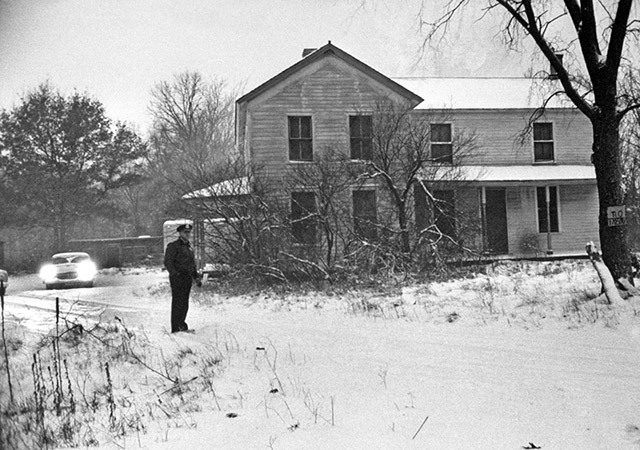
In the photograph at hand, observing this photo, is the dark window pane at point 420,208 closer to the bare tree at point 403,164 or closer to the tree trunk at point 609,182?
the bare tree at point 403,164

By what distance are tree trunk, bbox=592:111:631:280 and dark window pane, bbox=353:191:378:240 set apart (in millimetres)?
4781

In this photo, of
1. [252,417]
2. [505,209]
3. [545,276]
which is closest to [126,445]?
[252,417]

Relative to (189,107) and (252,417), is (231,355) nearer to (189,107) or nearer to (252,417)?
(252,417)

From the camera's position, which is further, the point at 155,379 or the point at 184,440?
the point at 155,379

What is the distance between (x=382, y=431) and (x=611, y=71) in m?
5.51

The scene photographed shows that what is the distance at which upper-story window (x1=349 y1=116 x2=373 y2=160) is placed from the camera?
539 inches

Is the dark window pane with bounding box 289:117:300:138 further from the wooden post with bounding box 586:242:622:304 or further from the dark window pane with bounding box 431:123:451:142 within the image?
the wooden post with bounding box 586:242:622:304

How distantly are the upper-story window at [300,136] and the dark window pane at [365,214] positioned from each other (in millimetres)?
3806

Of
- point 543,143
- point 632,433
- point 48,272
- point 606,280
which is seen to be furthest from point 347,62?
point 632,433

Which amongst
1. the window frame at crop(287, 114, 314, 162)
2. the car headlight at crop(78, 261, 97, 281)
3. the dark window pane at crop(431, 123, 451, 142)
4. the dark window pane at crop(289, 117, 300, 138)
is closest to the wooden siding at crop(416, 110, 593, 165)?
the dark window pane at crop(431, 123, 451, 142)

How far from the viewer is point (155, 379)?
4.76 meters

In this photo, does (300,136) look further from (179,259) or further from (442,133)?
(179,259)

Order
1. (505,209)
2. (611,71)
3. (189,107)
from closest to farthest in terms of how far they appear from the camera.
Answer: (611,71) < (189,107) < (505,209)

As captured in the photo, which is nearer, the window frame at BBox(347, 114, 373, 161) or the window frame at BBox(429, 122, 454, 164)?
the window frame at BBox(347, 114, 373, 161)
